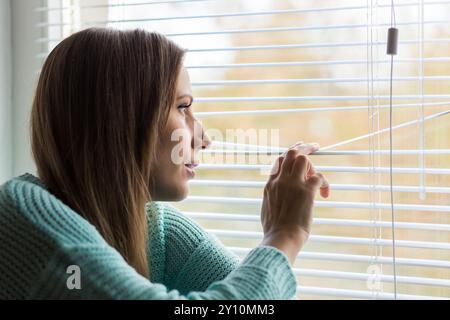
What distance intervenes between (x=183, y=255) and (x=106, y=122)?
288 millimetres

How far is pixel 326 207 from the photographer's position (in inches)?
41.8

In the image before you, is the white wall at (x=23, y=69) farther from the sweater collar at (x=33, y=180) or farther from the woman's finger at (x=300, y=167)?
the woman's finger at (x=300, y=167)

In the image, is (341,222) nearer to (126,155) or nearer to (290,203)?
(290,203)

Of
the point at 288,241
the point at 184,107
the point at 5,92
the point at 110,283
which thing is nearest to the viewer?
the point at 110,283

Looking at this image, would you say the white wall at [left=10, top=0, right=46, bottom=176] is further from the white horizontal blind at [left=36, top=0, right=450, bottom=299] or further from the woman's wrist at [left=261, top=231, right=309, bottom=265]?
the woman's wrist at [left=261, top=231, right=309, bottom=265]

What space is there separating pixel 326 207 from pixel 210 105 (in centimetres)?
30

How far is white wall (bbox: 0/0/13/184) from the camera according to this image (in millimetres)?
1256

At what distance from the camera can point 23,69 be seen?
128cm

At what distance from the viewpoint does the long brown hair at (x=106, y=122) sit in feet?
2.94

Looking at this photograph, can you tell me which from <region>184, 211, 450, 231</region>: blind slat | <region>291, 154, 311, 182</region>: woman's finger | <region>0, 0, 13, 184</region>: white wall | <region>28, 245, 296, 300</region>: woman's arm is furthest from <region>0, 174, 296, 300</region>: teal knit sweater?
<region>0, 0, 13, 184</region>: white wall

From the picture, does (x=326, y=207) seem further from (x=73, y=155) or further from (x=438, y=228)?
(x=73, y=155)

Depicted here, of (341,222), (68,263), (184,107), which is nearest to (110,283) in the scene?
(68,263)

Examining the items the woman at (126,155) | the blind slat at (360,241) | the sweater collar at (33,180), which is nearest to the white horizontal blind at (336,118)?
the blind slat at (360,241)
